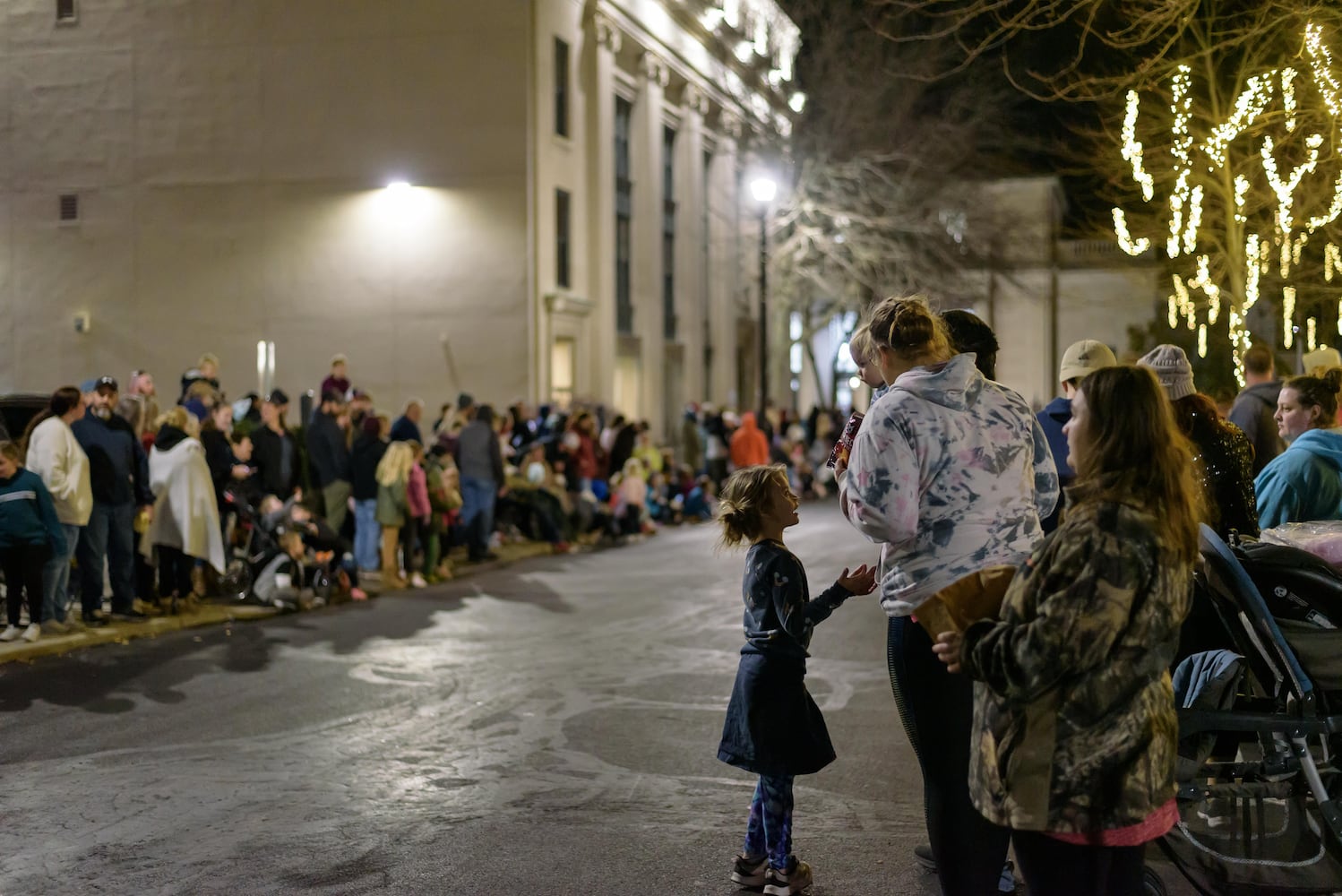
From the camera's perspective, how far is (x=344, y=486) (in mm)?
15703

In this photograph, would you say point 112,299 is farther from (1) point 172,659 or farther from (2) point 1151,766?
(2) point 1151,766

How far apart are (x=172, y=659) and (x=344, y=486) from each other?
475cm

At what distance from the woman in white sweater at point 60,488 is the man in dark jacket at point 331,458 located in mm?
3719

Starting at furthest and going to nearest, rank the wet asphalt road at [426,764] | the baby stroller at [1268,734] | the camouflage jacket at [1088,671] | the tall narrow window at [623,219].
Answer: the tall narrow window at [623,219] < the wet asphalt road at [426,764] < the baby stroller at [1268,734] < the camouflage jacket at [1088,671]

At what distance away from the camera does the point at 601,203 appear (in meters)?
31.2

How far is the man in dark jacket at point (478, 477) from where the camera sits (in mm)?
18328

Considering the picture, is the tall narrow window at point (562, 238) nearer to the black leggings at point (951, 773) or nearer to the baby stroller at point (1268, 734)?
the baby stroller at point (1268, 734)

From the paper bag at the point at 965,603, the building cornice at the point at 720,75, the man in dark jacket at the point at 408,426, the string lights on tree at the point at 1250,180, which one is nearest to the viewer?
the paper bag at the point at 965,603

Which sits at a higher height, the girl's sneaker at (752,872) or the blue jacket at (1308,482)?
the blue jacket at (1308,482)

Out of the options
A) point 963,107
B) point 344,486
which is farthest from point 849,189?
point 344,486

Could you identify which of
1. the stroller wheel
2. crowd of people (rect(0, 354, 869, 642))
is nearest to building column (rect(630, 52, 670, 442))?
crowd of people (rect(0, 354, 869, 642))

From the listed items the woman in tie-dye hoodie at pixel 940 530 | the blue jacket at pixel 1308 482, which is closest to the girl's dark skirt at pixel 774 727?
the woman in tie-dye hoodie at pixel 940 530

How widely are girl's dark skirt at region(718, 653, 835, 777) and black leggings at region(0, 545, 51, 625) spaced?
7.63 m

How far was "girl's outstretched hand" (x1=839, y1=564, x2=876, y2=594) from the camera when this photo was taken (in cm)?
513
